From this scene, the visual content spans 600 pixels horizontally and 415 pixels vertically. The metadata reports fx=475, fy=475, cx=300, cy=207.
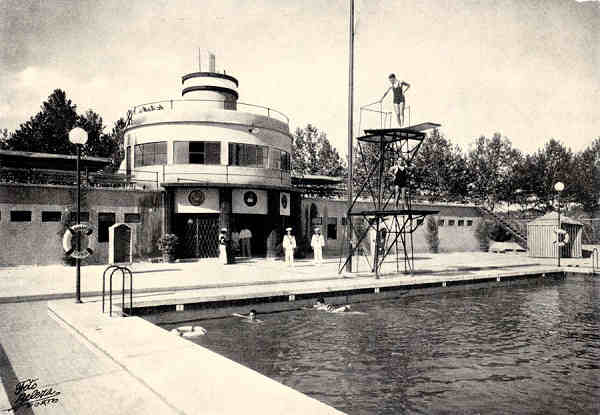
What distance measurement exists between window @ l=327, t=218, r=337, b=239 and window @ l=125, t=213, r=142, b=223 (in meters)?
12.2

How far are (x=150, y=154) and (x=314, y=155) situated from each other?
2835cm

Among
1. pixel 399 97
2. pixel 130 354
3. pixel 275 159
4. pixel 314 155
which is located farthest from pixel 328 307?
pixel 314 155

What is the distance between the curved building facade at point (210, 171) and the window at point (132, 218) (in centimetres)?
134

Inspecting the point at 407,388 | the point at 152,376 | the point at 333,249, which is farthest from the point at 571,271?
the point at 152,376

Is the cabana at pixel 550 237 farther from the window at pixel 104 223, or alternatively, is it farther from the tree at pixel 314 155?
the window at pixel 104 223

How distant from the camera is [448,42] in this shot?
12445 mm

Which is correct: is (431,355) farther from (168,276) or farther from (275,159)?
(275,159)

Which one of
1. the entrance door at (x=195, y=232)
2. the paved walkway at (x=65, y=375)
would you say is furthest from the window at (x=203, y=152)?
the paved walkway at (x=65, y=375)

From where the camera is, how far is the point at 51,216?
21078 mm

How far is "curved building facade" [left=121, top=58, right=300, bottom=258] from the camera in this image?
24672 millimetres

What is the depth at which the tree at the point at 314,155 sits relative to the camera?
51.1 m

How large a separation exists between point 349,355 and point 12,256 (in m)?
17.6

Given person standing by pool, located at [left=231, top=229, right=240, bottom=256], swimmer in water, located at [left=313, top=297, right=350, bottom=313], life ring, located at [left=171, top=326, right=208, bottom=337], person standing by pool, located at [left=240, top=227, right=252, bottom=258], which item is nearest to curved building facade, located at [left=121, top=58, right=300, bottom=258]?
person standing by pool, located at [left=231, top=229, right=240, bottom=256]
